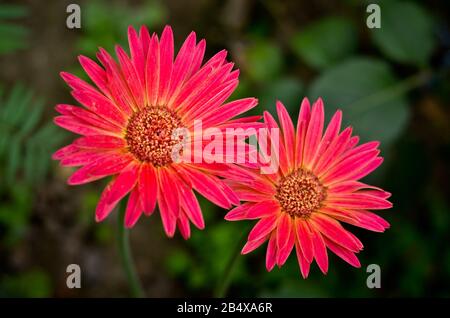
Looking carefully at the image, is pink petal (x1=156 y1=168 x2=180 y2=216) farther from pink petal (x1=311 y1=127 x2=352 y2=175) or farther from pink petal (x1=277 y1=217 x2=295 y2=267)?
pink petal (x1=311 y1=127 x2=352 y2=175)

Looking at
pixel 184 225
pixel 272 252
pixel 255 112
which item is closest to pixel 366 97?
pixel 255 112

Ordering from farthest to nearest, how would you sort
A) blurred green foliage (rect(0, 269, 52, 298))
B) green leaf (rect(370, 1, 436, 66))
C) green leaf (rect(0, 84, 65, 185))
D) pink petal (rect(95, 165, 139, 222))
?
1. green leaf (rect(370, 1, 436, 66))
2. blurred green foliage (rect(0, 269, 52, 298))
3. green leaf (rect(0, 84, 65, 185))
4. pink petal (rect(95, 165, 139, 222))

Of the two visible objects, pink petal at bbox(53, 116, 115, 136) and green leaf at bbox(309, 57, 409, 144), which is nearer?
pink petal at bbox(53, 116, 115, 136)

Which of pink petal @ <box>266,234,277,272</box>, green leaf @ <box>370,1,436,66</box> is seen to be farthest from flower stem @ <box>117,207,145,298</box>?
green leaf @ <box>370,1,436,66</box>

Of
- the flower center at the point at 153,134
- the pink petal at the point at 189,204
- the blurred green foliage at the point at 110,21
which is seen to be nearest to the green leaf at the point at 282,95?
the blurred green foliage at the point at 110,21

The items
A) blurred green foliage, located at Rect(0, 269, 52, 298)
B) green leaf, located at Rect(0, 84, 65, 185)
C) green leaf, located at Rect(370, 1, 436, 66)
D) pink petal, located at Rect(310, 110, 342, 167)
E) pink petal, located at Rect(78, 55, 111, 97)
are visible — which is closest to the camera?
pink petal, located at Rect(78, 55, 111, 97)

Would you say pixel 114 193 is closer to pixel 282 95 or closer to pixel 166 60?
pixel 166 60

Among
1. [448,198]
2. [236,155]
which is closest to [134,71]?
[236,155]
